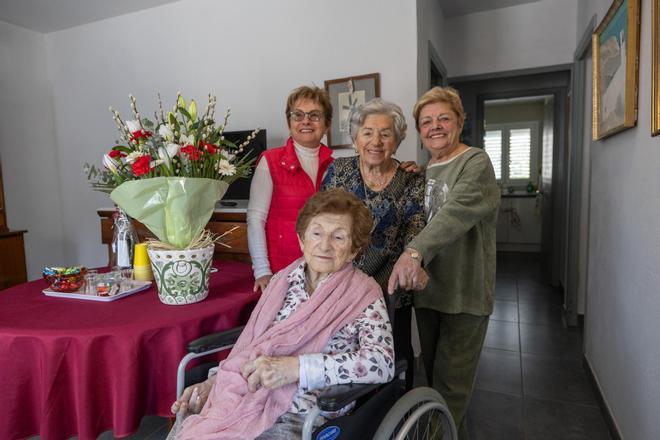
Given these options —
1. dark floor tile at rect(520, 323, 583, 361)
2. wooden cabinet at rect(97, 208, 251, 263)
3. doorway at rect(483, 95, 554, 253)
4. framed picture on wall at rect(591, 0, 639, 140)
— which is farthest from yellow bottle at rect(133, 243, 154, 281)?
doorway at rect(483, 95, 554, 253)

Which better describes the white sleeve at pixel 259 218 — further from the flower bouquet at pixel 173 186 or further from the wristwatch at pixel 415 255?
the wristwatch at pixel 415 255

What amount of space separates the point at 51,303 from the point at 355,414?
1.10m

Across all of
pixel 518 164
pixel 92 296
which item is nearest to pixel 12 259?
pixel 92 296

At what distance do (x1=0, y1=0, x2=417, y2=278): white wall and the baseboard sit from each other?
1661mm

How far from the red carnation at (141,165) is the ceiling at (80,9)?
2.55 m

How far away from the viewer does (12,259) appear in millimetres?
3492

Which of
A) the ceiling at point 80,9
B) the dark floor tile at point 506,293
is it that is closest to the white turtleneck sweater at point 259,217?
the ceiling at point 80,9

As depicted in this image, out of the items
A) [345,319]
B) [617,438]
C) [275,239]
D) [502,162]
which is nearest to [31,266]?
[275,239]

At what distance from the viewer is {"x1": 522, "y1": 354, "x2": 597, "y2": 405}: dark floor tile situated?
2248mm

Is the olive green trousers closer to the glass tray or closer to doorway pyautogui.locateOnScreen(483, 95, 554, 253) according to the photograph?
the glass tray

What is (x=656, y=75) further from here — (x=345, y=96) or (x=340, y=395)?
(x=345, y=96)

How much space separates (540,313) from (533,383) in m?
1.34

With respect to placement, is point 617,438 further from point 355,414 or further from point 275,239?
point 275,239

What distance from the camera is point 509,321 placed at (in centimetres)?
338
